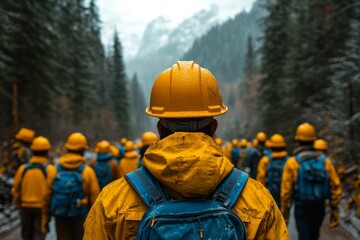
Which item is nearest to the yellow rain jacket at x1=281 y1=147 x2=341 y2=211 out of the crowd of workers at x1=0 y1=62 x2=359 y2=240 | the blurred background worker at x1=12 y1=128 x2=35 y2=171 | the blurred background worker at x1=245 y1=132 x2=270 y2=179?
the crowd of workers at x1=0 y1=62 x2=359 y2=240

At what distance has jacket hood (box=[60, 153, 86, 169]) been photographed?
18.1 feet

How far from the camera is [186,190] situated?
177 centimetres

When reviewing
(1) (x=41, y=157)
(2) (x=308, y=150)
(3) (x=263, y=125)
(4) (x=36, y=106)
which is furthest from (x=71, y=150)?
(3) (x=263, y=125)

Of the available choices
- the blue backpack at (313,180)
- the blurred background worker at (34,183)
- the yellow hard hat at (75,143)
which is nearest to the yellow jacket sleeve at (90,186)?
the yellow hard hat at (75,143)

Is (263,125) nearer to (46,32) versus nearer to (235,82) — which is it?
(46,32)

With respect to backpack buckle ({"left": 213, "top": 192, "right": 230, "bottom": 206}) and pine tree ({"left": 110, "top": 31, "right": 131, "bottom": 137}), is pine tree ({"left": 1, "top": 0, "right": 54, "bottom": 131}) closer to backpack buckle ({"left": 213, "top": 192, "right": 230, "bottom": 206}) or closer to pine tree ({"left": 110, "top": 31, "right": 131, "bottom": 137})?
backpack buckle ({"left": 213, "top": 192, "right": 230, "bottom": 206})

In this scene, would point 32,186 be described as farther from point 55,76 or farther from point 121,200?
point 55,76

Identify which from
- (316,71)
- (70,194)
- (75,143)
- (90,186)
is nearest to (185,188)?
(70,194)

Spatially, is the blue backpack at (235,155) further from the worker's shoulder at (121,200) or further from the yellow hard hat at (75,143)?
the worker's shoulder at (121,200)

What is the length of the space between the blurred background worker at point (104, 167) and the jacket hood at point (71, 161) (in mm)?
2465

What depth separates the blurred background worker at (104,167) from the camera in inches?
318

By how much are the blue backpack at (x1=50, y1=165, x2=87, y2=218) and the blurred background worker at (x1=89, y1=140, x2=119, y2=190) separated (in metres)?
2.60

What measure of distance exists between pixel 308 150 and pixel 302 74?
55.2 feet

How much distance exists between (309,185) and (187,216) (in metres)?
4.68
